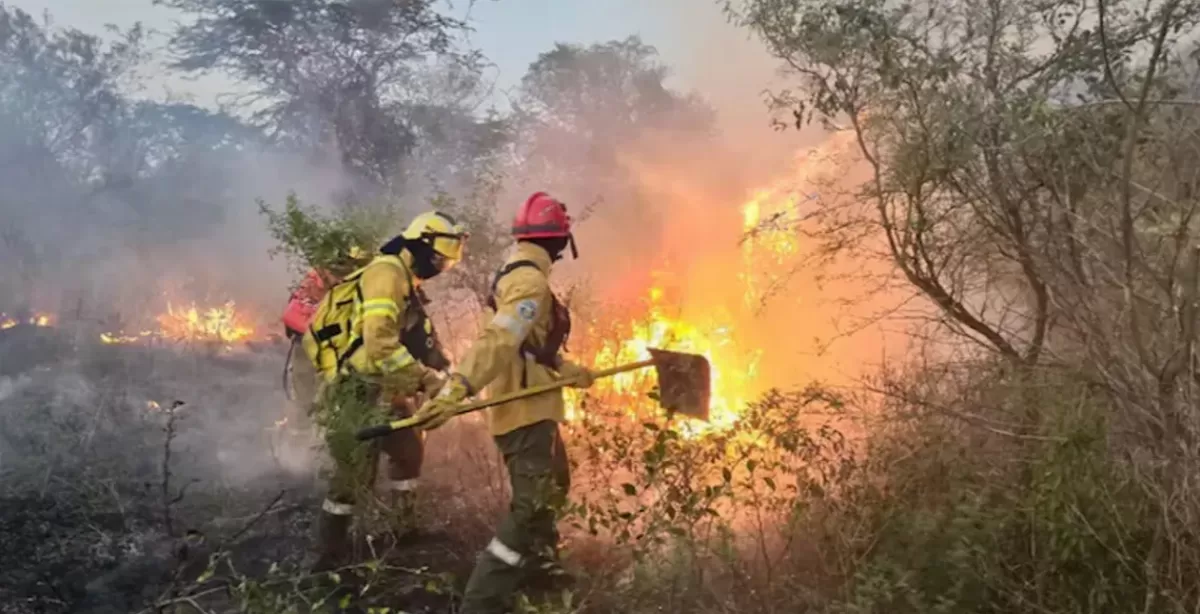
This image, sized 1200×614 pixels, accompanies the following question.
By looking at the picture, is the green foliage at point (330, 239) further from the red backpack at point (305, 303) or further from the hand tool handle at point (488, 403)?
the hand tool handle at point (488, 403)

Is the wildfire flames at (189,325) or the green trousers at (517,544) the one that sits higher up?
the wildfire flames at (189,325)

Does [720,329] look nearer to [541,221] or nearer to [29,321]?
[541,221]

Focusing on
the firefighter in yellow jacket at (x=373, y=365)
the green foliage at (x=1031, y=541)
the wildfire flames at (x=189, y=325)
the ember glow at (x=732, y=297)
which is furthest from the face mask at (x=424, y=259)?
the wildfire flames at (x=189, y=325)

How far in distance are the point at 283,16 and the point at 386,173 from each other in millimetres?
2418

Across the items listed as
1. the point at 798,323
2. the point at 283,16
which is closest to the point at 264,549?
the point at 798,323

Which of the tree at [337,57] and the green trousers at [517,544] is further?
the tree at [337,57]

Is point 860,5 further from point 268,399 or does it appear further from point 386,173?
point 386,173

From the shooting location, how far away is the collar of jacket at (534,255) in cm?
443

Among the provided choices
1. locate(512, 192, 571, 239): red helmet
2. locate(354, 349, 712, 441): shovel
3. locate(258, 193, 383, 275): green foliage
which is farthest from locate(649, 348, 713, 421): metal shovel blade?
locate(258, 193, 383, 275): green foliage

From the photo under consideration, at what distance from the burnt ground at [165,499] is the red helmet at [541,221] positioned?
5.23ft

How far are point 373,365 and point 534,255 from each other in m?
1.13

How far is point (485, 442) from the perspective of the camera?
698 centimetres

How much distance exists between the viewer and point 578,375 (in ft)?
15.1

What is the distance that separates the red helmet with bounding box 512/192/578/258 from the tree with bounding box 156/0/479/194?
790 centimetres
